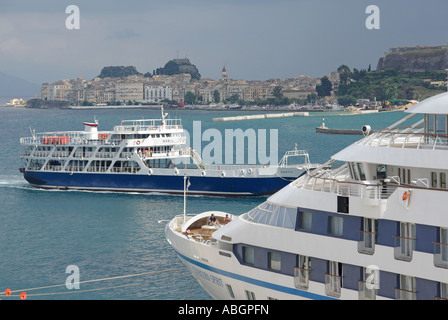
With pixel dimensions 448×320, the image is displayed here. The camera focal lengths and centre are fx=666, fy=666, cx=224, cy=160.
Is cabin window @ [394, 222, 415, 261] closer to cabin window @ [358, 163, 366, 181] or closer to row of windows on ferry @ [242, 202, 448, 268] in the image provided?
row of windows on ferry @ [242, 202, 448, 268]

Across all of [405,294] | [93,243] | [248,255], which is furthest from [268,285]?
[93,243]

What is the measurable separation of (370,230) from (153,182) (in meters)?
34.3

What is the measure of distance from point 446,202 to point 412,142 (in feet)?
7.49

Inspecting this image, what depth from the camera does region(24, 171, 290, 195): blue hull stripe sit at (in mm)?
45000

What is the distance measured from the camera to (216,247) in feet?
54.1

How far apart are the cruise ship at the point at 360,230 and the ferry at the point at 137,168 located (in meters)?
28.9

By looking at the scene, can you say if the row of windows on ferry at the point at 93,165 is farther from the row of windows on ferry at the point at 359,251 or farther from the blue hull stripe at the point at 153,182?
the row of windows on ferry at the point at 359,251

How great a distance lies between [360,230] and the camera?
13562 millimetres

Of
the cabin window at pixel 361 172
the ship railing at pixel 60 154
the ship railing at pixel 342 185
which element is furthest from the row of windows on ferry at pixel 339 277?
the ship railing at pixel 60 154

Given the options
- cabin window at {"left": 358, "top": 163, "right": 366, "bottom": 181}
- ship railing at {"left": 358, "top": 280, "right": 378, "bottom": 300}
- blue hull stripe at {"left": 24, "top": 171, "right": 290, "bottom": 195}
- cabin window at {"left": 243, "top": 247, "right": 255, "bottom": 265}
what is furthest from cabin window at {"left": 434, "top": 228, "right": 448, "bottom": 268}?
blue hull stripe at {"left": 24, "top": 171, "right": 290, "bottom": 195}

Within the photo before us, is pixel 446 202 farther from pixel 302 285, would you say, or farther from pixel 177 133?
pixel 177 133

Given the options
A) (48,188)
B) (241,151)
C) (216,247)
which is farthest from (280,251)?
(241,151)

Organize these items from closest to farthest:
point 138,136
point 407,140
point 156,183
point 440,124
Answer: point 440,124 < point 407,140 < point 156,183 < point 138,136

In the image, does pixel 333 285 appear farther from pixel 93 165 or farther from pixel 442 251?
pixel 93 165
